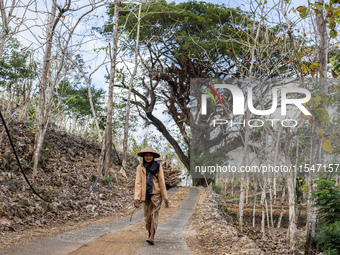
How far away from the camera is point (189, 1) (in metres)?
21.6

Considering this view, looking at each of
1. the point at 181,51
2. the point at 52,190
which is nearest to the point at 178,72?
the point at 181,51

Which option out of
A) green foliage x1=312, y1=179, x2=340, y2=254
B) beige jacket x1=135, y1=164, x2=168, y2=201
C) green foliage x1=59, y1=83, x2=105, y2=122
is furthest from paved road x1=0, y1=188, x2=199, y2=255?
green foliage x1=59, y1=83, x2=105, y2=122

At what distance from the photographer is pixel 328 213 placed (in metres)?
6.89

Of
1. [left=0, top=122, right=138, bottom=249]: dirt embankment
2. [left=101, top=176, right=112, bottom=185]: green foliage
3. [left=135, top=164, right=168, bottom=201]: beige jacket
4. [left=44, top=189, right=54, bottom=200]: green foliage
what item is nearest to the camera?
[left=135, top=164, right=168, bottom=201]: beige jacket

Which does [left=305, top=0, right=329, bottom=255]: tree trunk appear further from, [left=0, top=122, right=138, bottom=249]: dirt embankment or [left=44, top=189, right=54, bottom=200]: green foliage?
[left=44, top=189, right=54, bottom=200]: green foliage

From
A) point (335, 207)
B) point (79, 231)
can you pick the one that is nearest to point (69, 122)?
point (79, 231)

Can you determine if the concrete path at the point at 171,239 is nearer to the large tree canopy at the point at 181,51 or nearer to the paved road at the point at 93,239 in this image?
the paved road at the point at 93,239

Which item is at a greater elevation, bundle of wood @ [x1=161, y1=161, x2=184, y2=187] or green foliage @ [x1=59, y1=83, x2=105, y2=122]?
green foliage @ [x1=59, y1=83, x2=105, y2=122]

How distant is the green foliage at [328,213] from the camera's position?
6.27 m

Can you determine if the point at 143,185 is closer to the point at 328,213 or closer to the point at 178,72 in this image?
the point at 328,213

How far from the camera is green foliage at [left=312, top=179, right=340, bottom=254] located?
6.27 metres

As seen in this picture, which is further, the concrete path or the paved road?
the concrete path

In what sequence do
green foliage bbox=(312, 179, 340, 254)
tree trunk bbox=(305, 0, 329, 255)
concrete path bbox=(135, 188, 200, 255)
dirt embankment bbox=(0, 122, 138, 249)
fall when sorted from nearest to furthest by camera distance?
concrete path bbox=(135, 188, 200, 255), green foliage bbox=(312, 179, 340, 254), dirt embankment bbox=(0, 122, 138, 249), tree trunk bbox=(305, 0, 329, 255)

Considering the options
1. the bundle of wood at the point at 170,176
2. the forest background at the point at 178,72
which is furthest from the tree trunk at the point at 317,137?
the bundle of wood at the point at 170,176
